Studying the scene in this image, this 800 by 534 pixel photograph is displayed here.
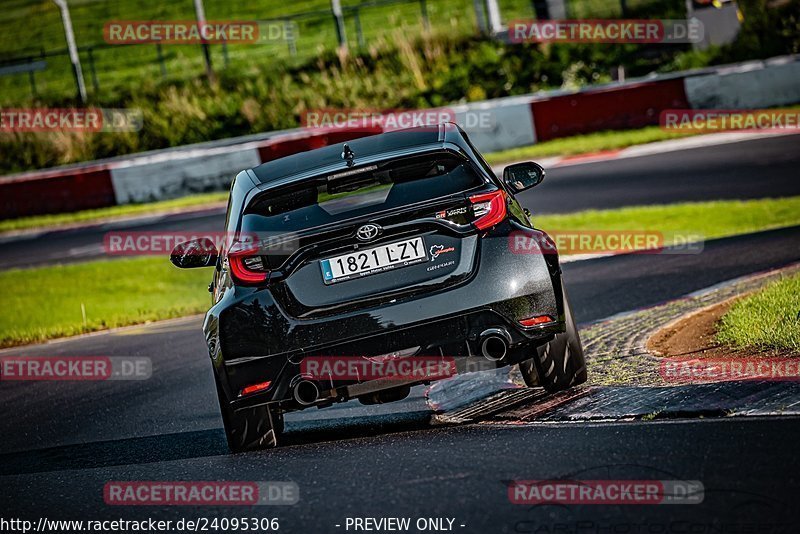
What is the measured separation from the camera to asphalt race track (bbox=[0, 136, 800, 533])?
500 cm

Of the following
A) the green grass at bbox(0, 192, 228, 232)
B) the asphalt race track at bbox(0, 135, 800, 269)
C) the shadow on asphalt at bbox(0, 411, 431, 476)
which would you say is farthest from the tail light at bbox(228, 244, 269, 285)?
the green grass at bbox(0, 192, 228, 232)

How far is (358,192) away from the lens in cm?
708

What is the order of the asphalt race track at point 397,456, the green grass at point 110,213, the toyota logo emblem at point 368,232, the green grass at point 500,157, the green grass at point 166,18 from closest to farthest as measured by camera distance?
the asphalt race track at point 397,456 < the toyota logo emblem at point 368,232 < the green grass at point 500,157 < the green grass at point 110,213 < the green grass at point 166,18

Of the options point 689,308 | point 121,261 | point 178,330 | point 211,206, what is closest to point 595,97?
point 211,206

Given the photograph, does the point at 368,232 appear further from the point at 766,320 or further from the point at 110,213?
the point at 110,213

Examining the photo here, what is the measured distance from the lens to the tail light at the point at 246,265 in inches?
263

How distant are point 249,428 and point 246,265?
91 centimetres

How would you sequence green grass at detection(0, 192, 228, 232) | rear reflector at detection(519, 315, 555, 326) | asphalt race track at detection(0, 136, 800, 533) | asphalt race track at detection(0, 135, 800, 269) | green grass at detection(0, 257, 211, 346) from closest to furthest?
1. asphalt race track at detection(0, 136, 800, 533)
2. rear reflector at detection(519, 315, 555, 326)
3. green grass at detection(0, 257, 211, 346)
4. asphalt race track at detection(0, 135, 800, 269)
5. green grass at detection(0, 192, 228, 232)

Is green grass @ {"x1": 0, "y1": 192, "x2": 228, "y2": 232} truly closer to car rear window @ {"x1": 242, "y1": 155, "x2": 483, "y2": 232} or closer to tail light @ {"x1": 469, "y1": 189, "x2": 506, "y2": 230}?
car rear window @ {"x1": 242, "y1": 155, "x2": 483, "y2": 232}

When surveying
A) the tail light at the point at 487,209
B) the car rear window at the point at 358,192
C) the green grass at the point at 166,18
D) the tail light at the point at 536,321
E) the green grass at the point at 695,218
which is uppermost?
the green grass at the point at 166,18

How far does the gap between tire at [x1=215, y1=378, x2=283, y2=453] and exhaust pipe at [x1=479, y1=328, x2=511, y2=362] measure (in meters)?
1.26

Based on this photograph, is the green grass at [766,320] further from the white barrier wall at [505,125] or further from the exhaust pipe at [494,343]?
the white barrier wall at [505,125]

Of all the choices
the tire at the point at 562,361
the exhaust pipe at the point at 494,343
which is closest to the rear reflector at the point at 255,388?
the exhaust pipe at the point at 494,343

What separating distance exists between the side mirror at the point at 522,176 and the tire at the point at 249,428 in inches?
74.3
